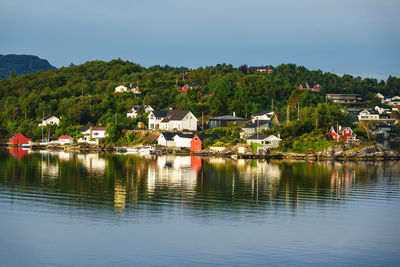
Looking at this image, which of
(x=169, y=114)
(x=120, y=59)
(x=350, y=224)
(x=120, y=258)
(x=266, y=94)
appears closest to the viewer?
(x=120, y=258)

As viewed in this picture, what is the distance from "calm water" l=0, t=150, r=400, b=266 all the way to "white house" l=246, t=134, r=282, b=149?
66.4 ft

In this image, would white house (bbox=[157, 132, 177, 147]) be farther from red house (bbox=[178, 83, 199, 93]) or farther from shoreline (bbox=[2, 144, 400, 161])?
red house (bbox=[178, 83, 199, 93])

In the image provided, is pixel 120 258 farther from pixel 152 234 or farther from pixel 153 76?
pixel 153 76

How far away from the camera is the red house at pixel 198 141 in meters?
63.5

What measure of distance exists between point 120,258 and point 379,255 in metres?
8.47

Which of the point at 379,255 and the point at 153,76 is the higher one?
Answer: the point at 153,76

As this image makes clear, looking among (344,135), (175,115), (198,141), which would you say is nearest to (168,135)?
(198,141)

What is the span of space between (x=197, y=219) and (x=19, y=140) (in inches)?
2573

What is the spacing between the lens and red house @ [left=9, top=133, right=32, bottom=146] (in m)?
81.4

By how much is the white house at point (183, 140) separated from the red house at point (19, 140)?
1081 inches

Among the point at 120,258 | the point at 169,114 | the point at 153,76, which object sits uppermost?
the point at 153,76

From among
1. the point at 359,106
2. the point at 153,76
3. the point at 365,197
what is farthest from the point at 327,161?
the point at 153,76

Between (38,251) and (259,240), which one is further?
(259,240)

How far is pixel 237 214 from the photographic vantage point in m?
23.7
